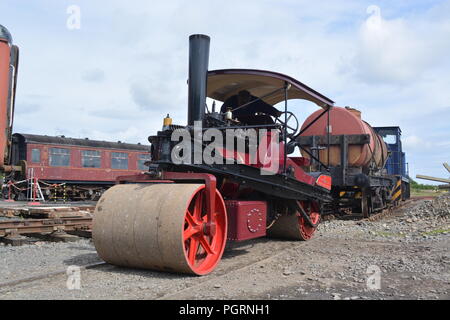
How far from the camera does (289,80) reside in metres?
6.38

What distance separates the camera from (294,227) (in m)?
7.76

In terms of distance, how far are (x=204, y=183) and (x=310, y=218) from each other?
3548 mm

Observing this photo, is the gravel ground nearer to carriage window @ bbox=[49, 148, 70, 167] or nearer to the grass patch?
the grass patch

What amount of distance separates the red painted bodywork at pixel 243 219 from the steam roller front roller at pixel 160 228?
23 centimetres

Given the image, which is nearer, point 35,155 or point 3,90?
point 3,90

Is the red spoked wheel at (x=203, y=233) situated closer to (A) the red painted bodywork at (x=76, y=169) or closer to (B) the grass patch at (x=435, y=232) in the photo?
(B) the grass patch at (x=435, y=232)

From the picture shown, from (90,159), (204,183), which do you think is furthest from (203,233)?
(90,159)

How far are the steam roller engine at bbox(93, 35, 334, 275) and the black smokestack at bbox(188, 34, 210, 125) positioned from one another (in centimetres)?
1

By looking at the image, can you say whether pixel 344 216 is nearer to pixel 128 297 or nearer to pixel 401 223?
pixel 401 223

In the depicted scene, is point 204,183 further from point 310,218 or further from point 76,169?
point 76,169

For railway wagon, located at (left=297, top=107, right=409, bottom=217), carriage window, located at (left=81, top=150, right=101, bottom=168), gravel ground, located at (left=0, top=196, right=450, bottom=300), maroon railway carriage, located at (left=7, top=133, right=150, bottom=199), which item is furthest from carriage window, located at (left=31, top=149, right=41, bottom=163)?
gravel ground, located at (left=0, top=196, right=450, bottom=300)

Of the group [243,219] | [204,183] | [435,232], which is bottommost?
[435,232]

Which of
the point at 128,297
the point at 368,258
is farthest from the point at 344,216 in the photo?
the point at 128,297

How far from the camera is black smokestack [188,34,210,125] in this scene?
18.8 ft
